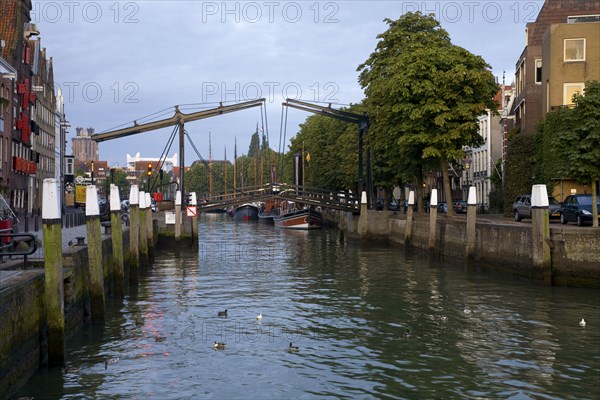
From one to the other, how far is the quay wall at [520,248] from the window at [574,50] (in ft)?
51.8

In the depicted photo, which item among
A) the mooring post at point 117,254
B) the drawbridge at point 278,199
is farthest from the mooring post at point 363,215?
the mooring post at point 117,254

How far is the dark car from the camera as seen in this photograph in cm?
3781

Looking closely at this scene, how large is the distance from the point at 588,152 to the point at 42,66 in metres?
74.0

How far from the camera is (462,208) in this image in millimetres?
78312

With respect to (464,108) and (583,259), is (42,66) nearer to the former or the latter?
(464,108)

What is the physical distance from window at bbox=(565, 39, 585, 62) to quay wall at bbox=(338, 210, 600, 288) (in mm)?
15802

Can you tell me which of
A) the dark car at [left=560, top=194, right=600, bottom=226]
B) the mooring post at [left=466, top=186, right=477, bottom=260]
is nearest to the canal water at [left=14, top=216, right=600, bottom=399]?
the mooring post at [left=466, top=186, right=477, bottom=260]

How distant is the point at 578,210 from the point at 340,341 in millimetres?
22782

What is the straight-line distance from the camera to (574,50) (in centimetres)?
5303

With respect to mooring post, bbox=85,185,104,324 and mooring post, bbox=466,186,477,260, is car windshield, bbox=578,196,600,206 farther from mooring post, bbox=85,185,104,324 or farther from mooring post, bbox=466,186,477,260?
mooring post, bbox=85,185,104,324

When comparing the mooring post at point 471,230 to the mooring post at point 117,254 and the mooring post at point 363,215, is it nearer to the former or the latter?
the mooring post at point 117,254

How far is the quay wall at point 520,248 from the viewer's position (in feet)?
89.1

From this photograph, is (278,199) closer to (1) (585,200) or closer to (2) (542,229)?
(1) (585,200)

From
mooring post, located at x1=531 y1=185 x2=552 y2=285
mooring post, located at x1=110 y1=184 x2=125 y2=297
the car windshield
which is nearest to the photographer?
mooring post, located at x1=110 y1=184 x2=125 y2=297
